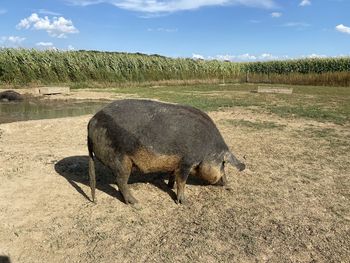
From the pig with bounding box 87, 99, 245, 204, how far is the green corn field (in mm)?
21883

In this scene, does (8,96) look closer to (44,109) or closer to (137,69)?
(44,109)

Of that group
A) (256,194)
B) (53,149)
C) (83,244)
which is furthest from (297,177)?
(53,149)

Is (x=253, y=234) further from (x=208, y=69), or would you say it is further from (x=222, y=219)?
(x=208, y=69)

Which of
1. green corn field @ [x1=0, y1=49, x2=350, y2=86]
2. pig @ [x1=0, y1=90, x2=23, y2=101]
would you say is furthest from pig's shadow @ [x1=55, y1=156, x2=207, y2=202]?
green corn field @ [x1=0, y1=49, x2=350, y2=86]

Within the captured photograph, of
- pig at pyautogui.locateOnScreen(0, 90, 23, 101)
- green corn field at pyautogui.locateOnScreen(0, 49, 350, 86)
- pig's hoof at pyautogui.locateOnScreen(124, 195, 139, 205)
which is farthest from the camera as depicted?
green corn field at pyautogui.locateOnScreen(0, 49, 350, 86)

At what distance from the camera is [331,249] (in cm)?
438

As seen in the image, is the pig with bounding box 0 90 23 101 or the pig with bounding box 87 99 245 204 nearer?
the pig with bounding box 87 99 245 204

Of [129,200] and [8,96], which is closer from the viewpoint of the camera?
[129,200]

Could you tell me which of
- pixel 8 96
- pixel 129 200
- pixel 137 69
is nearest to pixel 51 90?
pixel 8 96

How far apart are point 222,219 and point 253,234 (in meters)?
0.52

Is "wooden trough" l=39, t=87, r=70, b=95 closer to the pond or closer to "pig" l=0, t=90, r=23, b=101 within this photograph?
the pond

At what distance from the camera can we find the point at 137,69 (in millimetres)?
33562

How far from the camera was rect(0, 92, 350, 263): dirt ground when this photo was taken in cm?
438

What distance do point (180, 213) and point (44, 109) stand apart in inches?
466
